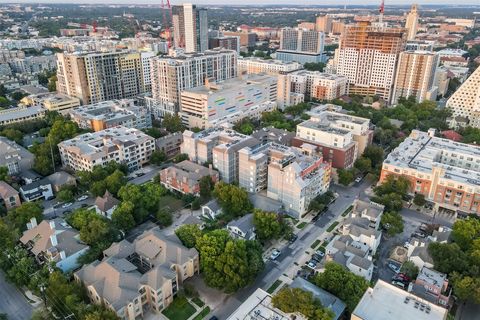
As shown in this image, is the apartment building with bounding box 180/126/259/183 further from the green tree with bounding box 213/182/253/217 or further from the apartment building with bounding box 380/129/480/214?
the apartment building with bounding box 380/129/480/214

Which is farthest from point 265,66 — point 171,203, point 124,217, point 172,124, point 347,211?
point 124,217

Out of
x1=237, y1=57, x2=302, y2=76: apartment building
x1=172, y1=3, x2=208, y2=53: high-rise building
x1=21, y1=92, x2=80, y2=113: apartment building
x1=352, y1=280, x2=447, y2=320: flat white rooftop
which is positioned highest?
x1=172, y1=3, x2=208, y2=53: high-rise building

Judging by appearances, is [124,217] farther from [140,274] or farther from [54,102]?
[54,102]

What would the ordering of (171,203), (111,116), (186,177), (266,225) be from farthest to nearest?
(111,116) → (186,177) → (171,203) → (266,225)

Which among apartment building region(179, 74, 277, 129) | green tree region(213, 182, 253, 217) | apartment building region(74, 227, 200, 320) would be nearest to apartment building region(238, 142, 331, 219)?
green tree region(213, 182, 253, 217)

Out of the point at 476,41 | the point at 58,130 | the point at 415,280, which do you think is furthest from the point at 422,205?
the point at 476,41

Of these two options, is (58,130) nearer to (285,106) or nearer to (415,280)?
(285,106)
